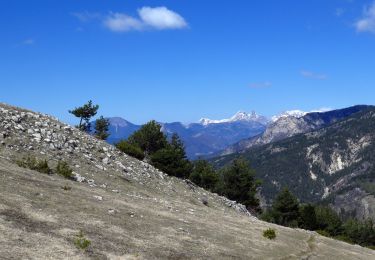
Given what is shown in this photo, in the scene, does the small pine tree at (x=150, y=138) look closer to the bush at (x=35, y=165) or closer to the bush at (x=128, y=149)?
the bush at (x=128, y=149)

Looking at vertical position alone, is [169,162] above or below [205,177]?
above

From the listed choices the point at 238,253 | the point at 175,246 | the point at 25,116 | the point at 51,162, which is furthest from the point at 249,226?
the point at 25,116

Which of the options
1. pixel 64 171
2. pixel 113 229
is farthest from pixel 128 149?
pixel 113 229

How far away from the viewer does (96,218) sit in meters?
31.4

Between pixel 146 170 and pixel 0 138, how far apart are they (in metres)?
23.2

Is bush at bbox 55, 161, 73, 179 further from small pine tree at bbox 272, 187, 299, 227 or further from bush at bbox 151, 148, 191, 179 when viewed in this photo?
small pine tree at bbox 272, 187, 299, 227

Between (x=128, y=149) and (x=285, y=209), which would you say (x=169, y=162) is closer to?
(x=128, y=149)

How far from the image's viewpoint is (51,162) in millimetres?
50062

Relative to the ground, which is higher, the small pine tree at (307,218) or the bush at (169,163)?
the bush at (169,163)

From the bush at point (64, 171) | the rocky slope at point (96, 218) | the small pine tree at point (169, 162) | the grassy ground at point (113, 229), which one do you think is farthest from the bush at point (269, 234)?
the small pine tree at point (169, 162)

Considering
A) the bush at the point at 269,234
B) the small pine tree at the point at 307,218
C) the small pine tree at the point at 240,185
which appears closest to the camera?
the bush at the point at 269,234

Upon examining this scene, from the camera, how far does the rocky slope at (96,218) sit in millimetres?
25547

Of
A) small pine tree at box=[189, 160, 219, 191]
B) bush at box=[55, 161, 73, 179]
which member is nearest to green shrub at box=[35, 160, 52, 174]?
bush at box=[55, 161, 73, 179]

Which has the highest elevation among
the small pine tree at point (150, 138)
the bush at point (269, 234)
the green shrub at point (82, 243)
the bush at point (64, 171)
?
the small pine tree at point (150, 138)
